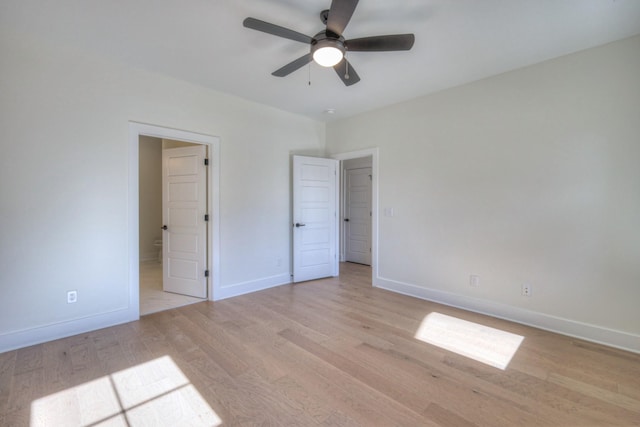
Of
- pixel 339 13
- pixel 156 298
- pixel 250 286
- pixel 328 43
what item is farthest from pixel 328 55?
pixel 156 298

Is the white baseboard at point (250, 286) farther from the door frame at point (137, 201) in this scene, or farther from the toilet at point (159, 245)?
the toilet at point (159, 245)

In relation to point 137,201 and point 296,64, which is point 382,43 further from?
point 137,201

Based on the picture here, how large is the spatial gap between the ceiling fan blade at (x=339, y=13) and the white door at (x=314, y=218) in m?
2.63

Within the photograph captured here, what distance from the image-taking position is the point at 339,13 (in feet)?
5.86

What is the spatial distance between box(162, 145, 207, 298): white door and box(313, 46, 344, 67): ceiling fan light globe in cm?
222

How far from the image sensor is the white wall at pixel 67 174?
8.05 ft

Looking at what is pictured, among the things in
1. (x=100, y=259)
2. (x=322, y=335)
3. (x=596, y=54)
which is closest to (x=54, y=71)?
(x=100, y=259)

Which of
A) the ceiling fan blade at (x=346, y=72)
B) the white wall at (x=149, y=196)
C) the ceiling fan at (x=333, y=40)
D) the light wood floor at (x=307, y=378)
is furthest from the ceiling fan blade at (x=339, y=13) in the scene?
the white wall at (x=149, y=196)

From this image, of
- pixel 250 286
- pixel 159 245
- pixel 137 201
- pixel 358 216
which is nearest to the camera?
pixel 137 201

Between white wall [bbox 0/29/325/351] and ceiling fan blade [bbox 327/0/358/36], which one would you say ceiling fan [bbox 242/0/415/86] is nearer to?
ceiling fan blade [bbox 327/0/358/36]

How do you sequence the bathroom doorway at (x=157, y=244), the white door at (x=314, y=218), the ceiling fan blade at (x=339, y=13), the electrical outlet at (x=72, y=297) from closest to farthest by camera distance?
the ceiling fan blade at (x=339, y=13), the electrical outlet at (x=72, y=297), the bathroom doorway at (x=157, y=244), the white door at (x=314, y=218)

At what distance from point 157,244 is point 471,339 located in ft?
20.1

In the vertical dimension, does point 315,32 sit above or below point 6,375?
above

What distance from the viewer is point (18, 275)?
2486 mm
